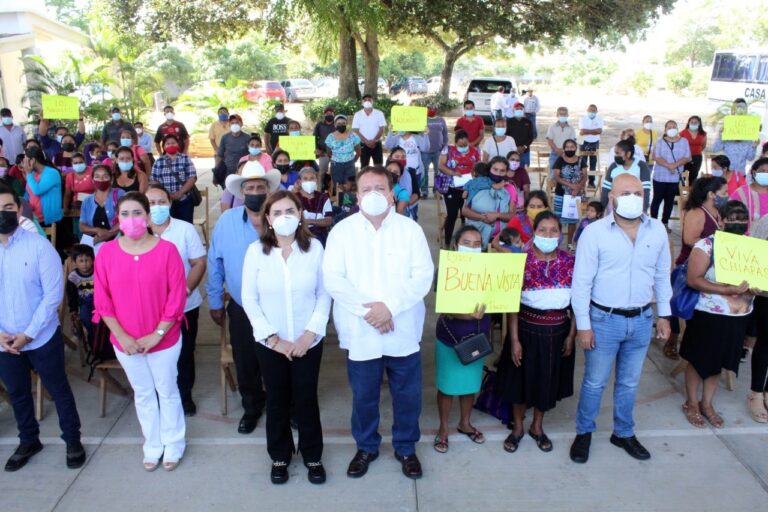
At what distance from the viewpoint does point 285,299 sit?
3605 millimetres

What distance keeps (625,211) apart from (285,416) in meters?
2.40

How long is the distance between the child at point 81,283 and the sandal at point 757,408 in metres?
5.08

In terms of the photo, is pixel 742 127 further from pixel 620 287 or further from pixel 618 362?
pixel 620 287

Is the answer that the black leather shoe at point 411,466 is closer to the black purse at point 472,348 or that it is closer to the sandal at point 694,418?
the black purse at point 472,348

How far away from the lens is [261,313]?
3.62m

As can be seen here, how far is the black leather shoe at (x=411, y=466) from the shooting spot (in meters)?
3.90

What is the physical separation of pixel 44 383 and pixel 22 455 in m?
0.53

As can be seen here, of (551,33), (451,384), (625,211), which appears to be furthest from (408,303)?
(551,33)

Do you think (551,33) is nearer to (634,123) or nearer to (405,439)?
(634,123)

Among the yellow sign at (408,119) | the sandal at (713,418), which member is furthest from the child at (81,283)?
the yellow sign at (408,119)

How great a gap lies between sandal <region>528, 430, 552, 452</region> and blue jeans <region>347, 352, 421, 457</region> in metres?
0.88

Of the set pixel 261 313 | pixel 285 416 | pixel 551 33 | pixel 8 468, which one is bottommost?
pixel 8 468

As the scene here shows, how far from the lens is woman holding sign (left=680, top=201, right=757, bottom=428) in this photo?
426 centimetres

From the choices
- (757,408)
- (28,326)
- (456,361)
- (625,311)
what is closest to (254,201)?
(28,326)
